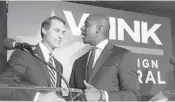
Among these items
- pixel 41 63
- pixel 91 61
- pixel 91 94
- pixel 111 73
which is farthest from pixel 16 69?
pixel 91 94

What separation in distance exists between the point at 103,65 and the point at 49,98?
0.91 m

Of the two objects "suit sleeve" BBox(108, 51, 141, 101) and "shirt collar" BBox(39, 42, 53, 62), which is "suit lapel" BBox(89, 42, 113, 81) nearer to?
"suit sleeve" BBox(108, 51, 141, 101)

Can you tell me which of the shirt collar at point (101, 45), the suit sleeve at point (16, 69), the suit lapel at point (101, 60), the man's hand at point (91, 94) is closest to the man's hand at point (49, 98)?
the man's hand at point (91, 94)

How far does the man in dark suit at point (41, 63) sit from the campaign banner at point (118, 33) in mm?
51

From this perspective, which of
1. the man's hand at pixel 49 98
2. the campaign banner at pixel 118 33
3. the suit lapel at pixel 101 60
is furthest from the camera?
the campaign banner at pixel 118 33

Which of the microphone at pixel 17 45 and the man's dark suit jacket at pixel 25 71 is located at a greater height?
the microphone at pixel 17 45

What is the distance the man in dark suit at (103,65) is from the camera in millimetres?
2164

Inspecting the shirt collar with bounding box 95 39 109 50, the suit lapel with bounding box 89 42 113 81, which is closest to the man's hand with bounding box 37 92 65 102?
the suit lapel with bounding box 89 42 113 81

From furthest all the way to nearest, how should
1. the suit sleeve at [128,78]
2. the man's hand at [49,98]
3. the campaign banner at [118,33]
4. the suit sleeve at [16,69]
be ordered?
the campaign banner at [118,33], the suit sleeve at [16,69], the suit sleeve at [128,78], the man's hand at [49,98]

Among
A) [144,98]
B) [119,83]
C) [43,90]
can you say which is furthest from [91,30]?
[43,90]

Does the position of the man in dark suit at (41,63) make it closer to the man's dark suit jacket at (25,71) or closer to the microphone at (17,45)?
the man's dark suit jacket at (25,71)

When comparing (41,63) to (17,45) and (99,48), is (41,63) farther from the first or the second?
(17,45)

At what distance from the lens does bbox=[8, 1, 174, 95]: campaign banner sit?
239 cm

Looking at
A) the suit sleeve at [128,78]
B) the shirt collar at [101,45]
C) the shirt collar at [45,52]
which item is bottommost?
the suit sleeve at [128,78]
